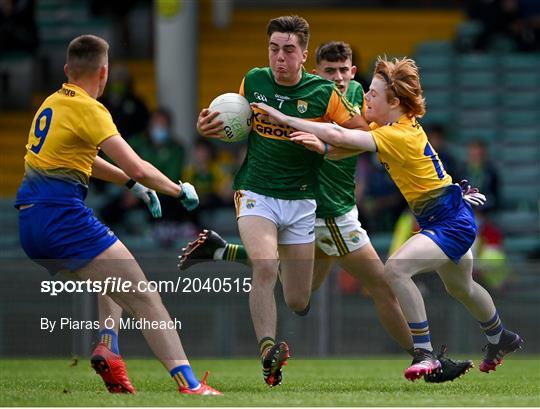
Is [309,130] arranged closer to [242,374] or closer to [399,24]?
[242,374]

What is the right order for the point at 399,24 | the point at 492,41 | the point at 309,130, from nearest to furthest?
the point at 309,130
the point at 492,41
the point at 399,24

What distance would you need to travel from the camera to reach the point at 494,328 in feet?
36.1

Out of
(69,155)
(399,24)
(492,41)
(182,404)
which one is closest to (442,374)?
(182,404)

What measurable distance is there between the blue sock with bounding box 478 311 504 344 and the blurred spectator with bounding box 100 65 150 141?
821 cm

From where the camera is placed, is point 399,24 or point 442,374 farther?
point 399,24

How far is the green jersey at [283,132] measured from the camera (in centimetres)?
1068

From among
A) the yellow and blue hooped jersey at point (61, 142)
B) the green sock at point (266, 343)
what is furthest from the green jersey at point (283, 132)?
the yellow and blue hooped jersey at point (61, 142)

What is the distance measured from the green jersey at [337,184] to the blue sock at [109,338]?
6.78 feet

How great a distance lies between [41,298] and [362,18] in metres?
8.73

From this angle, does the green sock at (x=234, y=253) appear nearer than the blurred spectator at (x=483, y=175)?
Yes

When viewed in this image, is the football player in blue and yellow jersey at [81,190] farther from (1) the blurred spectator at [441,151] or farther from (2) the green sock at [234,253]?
(1) the blurred spectator at [441,151]

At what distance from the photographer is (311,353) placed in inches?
605
